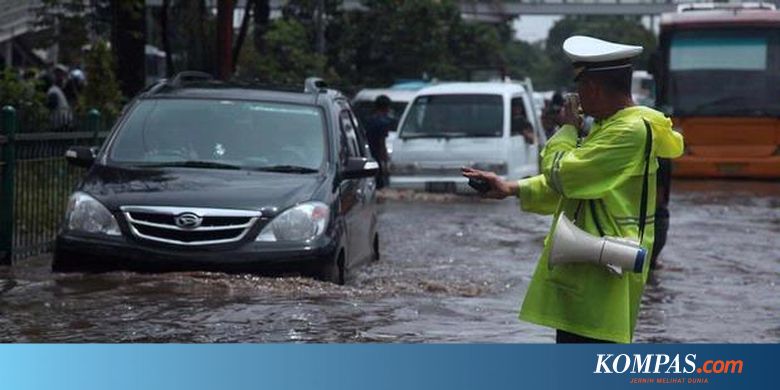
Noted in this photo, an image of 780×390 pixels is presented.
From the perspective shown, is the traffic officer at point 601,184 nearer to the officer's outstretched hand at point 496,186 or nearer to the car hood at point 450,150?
the officer's outstretched hand at point 496,186

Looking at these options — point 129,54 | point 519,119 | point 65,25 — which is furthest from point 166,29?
point 519,119

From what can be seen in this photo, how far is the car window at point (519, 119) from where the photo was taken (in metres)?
24.5

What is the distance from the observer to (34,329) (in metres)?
10.1

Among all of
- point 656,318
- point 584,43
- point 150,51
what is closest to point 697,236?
point 656,318

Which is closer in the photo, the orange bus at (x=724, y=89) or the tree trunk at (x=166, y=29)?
the tree trunk at (x=166, y=29)

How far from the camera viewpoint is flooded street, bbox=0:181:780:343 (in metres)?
10.1

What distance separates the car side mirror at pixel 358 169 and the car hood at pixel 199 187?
310mm

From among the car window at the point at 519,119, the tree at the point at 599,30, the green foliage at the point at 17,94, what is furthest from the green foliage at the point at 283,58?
the tree at the point at 599,30

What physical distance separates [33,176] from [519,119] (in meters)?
11.4

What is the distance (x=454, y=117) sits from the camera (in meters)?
24.5

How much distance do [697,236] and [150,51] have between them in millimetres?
28175

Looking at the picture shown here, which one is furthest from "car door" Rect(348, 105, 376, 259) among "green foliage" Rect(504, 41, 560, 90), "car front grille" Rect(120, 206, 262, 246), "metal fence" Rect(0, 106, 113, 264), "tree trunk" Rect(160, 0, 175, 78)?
"green foliage" Rect(504, 41, 560, 90)

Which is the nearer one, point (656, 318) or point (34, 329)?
point (34, 329)

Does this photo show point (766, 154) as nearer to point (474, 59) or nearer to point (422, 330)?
point (422, 330)
